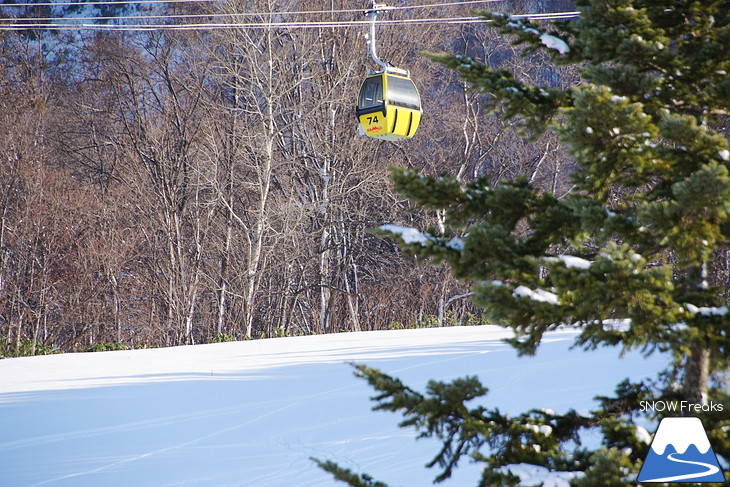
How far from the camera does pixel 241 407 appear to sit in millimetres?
7387

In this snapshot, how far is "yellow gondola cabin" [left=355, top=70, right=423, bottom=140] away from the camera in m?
11.8

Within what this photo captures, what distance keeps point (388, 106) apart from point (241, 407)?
5.92m

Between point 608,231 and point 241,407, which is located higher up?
point 608,231

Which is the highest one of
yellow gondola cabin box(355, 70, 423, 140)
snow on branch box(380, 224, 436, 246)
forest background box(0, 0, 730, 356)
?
snow on branch box(380, 224, 436, 246)

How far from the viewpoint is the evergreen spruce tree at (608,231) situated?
2.71 meters

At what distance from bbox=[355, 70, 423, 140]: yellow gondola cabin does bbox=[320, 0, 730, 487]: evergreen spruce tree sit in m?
8.21

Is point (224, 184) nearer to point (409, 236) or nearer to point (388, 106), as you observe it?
point (388, 106)

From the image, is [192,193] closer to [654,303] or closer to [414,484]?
[414,484]

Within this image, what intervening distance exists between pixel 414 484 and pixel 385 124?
7.46m

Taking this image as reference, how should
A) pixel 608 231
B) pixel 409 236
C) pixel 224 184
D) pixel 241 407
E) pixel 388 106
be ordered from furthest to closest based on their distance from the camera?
pixel 224 184 → pixel 388 106 → pixel 241 407 → pixel 409 236 → pixel 608 231

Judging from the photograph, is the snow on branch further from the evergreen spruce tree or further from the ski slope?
the ski slope

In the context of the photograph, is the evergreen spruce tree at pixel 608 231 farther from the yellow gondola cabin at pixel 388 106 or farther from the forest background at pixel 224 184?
the forest background at pixel 224 184

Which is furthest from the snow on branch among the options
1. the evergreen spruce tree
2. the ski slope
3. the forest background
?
the forest background

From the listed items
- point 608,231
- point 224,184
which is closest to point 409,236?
point 608,231
